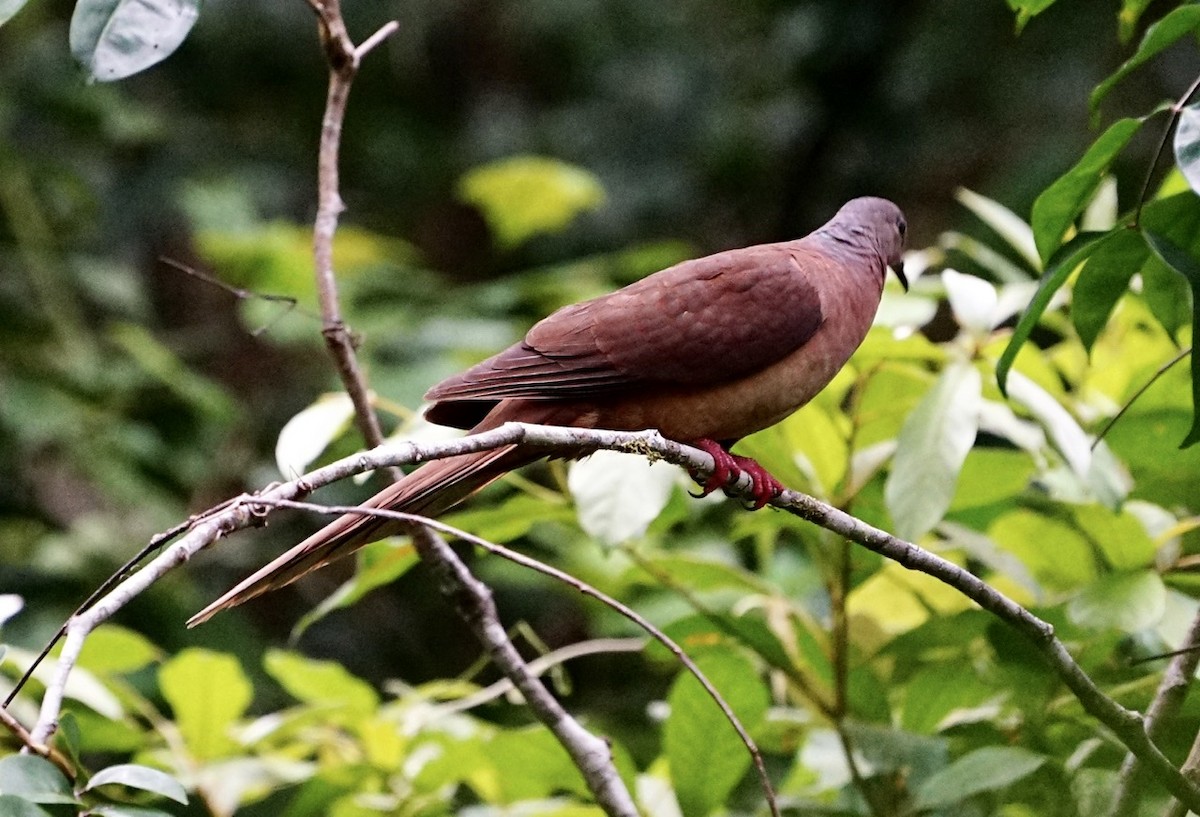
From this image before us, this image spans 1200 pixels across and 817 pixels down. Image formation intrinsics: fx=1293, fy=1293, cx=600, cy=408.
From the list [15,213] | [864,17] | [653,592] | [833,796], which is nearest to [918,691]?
[833,796]

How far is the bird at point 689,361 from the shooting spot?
7.46ft

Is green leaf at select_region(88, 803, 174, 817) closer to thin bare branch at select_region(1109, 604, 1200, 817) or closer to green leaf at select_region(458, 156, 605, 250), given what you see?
thin bare branch at select_region(1109, 604, 1200, 817)

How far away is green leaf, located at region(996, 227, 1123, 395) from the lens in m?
1.73

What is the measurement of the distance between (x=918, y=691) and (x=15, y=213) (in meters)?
3.89

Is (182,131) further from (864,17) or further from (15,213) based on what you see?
(864,17)

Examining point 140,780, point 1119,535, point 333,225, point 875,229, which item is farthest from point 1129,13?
point 140,780

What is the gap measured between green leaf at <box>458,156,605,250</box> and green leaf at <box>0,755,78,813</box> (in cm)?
405

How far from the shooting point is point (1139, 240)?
1.81m

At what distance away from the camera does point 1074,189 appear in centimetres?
180

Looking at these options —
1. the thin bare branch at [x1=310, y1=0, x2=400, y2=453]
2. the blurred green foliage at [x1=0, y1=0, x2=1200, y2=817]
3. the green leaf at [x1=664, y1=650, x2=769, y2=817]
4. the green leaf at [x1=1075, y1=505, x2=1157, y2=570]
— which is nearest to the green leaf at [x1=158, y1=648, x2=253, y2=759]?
the blurred green foliage at [x1=0, y1=0, x2=1200, y2=817]

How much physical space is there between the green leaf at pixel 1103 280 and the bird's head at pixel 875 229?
2.58ft

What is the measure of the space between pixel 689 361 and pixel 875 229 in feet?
2.15

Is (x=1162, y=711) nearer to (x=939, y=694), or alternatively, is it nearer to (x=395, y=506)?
(x=939, y=694)

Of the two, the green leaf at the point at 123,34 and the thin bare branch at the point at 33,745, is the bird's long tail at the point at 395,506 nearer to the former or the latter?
the thin bare branch at the point at 33,745
